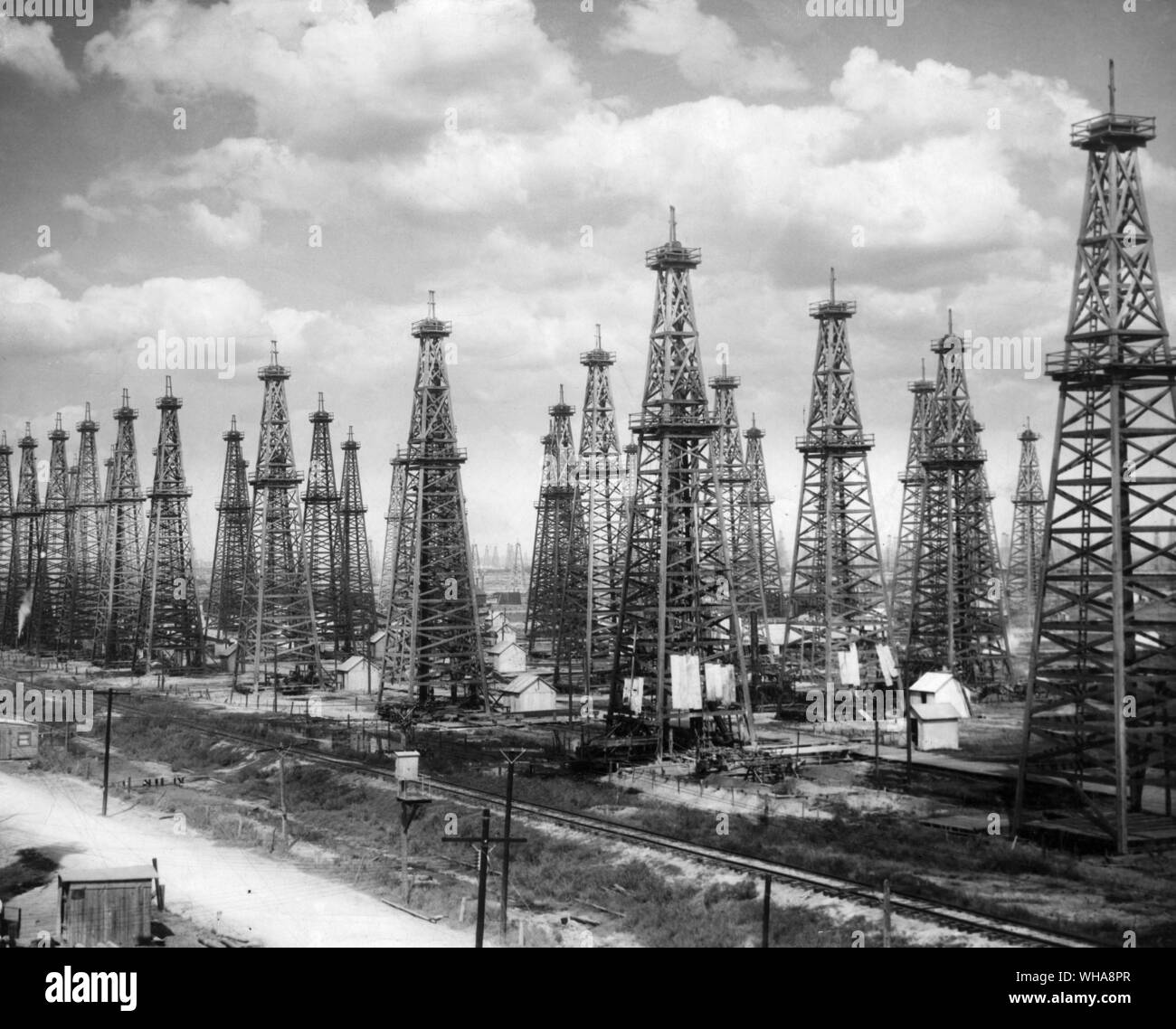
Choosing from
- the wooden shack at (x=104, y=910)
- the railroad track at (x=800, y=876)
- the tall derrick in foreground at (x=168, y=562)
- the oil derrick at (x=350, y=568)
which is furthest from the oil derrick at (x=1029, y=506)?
the wooden shack at (x=104, y=910)

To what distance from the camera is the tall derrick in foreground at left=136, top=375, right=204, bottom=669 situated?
69.6m

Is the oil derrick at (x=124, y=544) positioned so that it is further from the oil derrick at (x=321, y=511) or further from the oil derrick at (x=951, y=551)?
the oil derrick at (x=951, y=551)

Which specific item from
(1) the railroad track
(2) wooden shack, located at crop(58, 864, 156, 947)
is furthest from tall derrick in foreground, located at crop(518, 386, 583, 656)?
(2) wooden shack, located at crop(58, 864, 156, 947)

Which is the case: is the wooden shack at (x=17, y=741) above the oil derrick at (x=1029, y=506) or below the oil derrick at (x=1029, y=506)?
below

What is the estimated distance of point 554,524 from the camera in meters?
70.8

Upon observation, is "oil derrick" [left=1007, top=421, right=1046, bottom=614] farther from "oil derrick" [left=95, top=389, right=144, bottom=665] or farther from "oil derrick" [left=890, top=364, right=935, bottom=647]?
"oil derrick" [left=95, top=389, right=144, bottom=665]

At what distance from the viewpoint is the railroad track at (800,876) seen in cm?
1961

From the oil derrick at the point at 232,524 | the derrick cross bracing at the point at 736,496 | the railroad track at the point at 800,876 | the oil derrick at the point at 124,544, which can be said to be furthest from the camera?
the oil derrick at the point at 232,524

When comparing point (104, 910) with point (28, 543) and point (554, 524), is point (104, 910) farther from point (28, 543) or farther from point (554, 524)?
point (28, 543)

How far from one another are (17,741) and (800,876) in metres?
33.4

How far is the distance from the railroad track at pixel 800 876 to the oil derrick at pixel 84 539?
54.1 m

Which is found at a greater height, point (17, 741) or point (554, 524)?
point (554, 524)

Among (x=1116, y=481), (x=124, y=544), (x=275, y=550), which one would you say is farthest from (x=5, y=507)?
(x=1116, y=481)

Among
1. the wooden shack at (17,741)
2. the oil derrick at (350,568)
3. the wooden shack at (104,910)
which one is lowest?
the wooden shack at (17,741)
